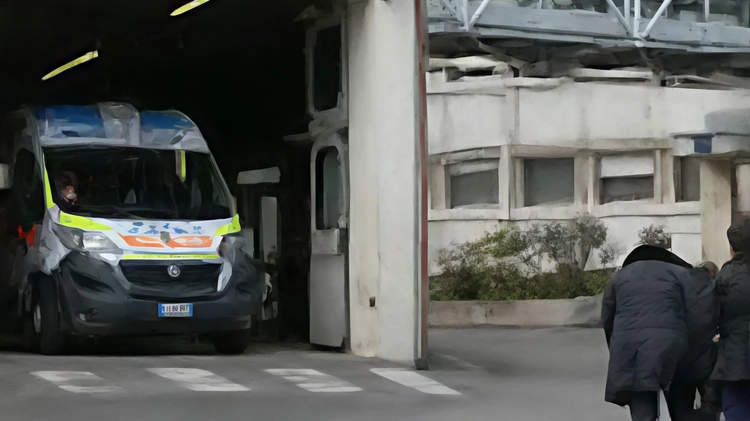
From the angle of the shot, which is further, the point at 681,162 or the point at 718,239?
the point at 681,162

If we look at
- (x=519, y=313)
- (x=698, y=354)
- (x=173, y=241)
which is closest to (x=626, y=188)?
(x=519, y=313)

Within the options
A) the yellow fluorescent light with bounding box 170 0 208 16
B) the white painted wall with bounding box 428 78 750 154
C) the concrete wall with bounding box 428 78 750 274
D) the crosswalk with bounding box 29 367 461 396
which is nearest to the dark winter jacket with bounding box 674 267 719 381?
the crosswalk with bounding box 29 367 461 396

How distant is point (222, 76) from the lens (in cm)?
1839

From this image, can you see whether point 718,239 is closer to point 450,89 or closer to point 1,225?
point 450,89

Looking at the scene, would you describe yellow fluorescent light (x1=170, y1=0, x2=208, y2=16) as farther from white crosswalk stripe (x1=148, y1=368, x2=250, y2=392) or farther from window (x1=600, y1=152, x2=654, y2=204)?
window (x1=600, y1=152, x2=654, y2=204)

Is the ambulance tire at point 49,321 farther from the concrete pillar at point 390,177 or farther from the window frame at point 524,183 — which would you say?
the window frame at point 524,183

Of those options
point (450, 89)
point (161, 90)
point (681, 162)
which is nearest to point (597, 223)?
point (681, 162)

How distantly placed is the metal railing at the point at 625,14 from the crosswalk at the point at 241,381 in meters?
13.3

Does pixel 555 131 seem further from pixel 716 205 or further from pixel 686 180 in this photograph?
pixel 716 205

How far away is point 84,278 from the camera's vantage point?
12.7 metres

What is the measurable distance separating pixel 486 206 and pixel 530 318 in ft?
20.6

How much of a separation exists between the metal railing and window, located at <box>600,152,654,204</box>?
2521mm

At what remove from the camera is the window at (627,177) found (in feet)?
85.9

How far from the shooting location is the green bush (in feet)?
71.8
